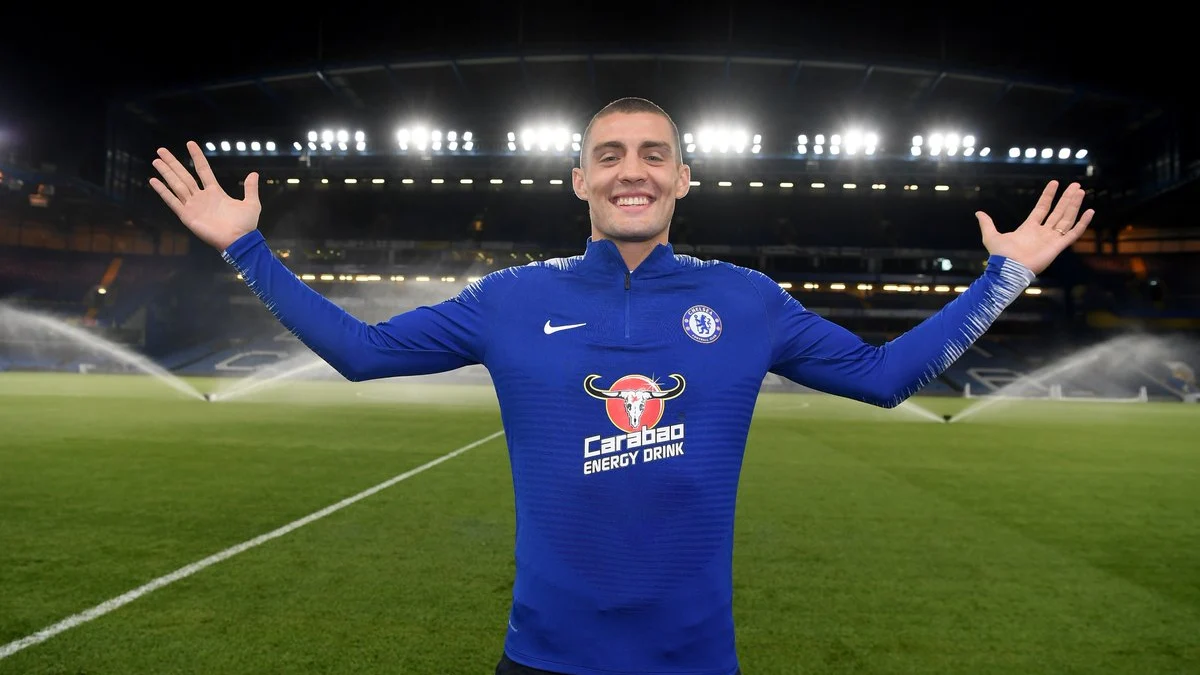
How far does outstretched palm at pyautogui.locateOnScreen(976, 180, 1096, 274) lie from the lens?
7.61ft

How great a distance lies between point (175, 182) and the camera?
2293 mm

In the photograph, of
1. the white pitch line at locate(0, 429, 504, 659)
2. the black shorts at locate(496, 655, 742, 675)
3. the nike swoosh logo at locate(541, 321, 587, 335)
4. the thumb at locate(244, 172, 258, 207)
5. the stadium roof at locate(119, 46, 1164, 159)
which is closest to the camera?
the black shorts at locate(496, 655, 742, 675)

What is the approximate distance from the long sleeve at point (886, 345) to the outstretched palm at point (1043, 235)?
46mm

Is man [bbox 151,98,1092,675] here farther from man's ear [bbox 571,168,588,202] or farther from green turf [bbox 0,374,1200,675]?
green turf [bbox 0,374,1200,675]

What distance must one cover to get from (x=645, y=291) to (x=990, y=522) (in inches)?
301

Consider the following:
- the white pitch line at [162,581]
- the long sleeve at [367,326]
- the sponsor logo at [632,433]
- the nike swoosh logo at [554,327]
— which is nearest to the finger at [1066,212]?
the sponsor logo at [632,433]

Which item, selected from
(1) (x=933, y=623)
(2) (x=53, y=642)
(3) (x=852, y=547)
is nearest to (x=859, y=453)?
(3) (x=852, y=547)

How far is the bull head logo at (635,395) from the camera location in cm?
201

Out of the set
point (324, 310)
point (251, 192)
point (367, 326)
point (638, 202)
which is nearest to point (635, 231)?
point (638, 202)

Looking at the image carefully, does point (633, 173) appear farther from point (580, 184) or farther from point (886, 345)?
point (886, 345)

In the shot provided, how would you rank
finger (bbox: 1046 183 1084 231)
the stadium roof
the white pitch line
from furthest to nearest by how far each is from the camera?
the stadium roof → the white pitch line → finger (bbox: 1046 183 1084 231)

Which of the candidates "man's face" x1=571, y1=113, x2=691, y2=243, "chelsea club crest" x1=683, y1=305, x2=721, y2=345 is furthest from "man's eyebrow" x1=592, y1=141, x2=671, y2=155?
"chelsea club crest" x1=683, y1=305, x2=721, y2=345

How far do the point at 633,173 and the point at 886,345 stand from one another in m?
0.87

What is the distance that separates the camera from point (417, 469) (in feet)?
35.6
